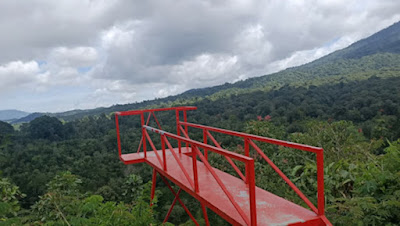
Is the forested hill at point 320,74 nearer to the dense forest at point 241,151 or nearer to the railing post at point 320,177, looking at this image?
the dense forest at point 241,151

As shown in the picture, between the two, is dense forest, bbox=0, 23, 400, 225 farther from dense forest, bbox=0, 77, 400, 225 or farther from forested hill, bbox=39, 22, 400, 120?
forested hill, bbox=39, 22, 400, 120

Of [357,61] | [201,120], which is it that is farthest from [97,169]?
[357,61]

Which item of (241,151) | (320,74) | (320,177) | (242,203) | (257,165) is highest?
(320,74)

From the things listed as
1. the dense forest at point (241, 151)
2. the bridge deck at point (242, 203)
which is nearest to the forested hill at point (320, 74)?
the dense forest at point (241, 151)

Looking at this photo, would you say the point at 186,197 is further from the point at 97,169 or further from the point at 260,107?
the point at 260,107

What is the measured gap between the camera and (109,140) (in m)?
45.7

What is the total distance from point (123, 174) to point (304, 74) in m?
90.4

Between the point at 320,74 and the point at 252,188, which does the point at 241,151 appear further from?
the point at 320,74

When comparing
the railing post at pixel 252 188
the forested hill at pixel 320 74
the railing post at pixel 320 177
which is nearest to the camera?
the railing post at pixel 252 188

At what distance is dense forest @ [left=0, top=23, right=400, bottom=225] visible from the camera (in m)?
4.66

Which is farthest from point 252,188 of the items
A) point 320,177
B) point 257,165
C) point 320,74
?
point 320,74

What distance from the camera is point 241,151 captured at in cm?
1290

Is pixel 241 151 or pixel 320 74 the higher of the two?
pixel 320 74

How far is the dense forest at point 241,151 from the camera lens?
4660mm
